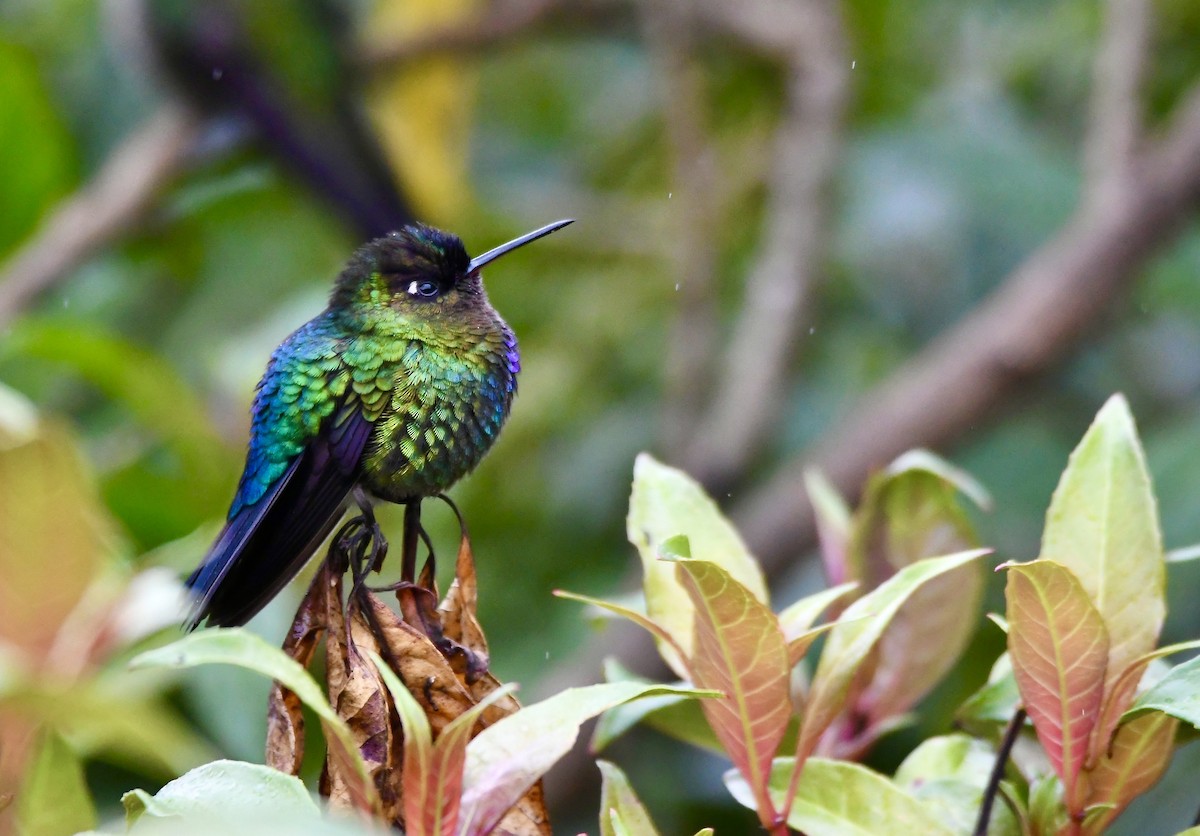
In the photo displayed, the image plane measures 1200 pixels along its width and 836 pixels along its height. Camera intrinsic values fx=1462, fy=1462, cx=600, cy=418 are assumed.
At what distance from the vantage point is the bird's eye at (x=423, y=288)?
5.19ft

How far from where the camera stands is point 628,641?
3391 mm

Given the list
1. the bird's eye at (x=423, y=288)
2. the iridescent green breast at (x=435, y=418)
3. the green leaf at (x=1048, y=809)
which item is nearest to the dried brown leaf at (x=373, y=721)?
the iridescent green breast at (x=435, y=418)

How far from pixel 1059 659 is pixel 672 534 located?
345 mm

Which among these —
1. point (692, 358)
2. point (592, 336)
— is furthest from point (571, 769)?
point (592, 336)

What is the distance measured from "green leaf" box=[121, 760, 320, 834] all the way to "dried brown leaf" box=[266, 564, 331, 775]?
0.12 metres

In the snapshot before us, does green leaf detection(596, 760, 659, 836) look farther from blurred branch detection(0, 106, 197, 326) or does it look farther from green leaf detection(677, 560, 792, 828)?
blurred branch detection(0, 106, 197, 326)

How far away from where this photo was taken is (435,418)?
1.44 meters

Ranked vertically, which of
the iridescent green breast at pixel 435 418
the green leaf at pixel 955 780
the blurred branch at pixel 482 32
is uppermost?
the blurred branch at pixel 482 32

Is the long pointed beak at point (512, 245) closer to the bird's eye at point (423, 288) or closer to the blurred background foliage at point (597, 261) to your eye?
the bird's eye at point (423, 288)

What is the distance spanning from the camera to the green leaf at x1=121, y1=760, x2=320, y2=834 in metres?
0.91

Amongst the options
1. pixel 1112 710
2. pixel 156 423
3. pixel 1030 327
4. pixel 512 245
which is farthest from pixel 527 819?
pixel 1030 327

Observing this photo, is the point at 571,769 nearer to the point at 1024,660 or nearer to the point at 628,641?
the point at 628,641

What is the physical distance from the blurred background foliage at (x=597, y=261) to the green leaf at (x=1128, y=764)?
5.68 ft

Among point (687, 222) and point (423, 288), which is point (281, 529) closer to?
point (423, 288)
